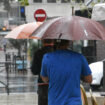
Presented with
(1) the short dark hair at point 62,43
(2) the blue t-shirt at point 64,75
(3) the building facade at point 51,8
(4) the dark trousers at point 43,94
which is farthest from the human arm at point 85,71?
(3) the building facade at point 51,8

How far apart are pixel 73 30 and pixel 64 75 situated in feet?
2.41

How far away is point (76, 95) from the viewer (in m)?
4.38

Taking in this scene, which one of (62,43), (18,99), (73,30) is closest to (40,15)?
(18,99)

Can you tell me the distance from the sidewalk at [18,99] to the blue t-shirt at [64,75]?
5.00m

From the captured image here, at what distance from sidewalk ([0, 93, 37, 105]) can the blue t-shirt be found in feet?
16.4

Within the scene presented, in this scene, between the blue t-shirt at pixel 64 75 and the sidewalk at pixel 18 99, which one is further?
the sidewalk at pixel 18 99

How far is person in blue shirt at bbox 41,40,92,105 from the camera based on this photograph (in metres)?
4.34

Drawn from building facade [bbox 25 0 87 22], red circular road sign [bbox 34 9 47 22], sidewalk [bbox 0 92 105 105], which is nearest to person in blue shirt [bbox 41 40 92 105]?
sidewalk [bbox 0 92 105 105]

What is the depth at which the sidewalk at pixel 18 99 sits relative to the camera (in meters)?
9.36

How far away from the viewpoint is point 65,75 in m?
4.37

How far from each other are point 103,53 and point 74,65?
38.6 ft

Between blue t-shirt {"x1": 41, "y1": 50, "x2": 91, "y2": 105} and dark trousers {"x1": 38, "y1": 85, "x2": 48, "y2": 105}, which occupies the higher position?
blue t-shirt {"x1": 41, "y1": 50, "x2": 91, "y2": 105}

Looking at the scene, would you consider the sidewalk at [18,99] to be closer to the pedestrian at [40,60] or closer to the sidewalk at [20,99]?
the sidewalk at [20,99]

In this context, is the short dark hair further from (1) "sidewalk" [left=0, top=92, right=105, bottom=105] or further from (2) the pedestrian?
(1) "sidewalk" [left=0, top=92, right=105, bottom=105]
